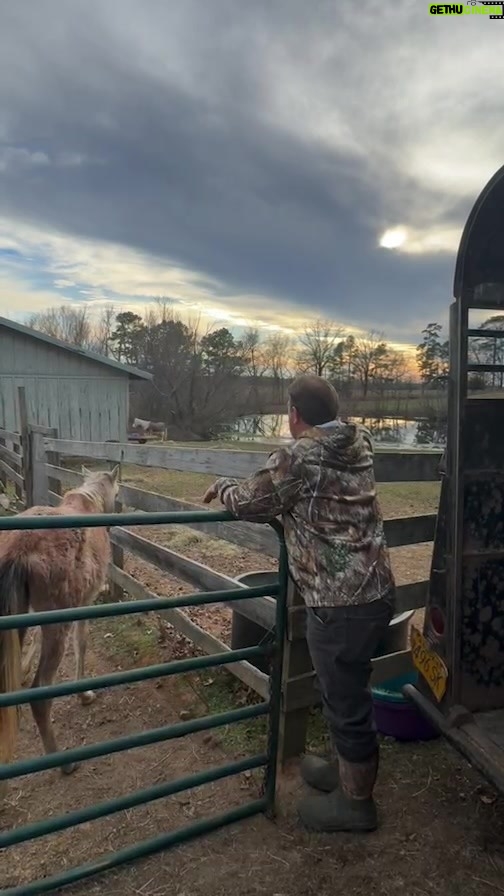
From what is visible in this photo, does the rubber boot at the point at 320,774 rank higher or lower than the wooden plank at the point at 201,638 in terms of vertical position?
lower

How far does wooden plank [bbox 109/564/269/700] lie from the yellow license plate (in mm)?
826

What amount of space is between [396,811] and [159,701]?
1.68 meters

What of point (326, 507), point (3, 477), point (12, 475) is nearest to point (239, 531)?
point (326, 507)

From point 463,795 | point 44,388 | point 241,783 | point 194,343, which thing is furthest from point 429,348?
point 194,343

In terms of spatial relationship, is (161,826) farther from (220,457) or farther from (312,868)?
(220,457)

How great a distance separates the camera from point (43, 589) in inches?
112

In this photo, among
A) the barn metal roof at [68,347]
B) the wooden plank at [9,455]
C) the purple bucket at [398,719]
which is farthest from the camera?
the barn metal roof at [68,347]

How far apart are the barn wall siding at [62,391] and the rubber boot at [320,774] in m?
14.0

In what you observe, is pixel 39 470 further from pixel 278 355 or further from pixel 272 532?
pixel 278 355

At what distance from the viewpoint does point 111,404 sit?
16922 millimetres

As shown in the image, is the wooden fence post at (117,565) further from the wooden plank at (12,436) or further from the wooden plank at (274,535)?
the wooden plank at (12,436)

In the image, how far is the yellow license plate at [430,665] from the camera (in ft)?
7.39

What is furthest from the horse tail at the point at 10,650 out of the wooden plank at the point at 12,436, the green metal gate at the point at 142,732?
the wooden plank at the point at 12,436

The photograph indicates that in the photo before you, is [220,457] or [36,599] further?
[220,457]
